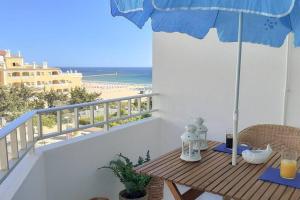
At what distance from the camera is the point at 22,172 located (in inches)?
85.0

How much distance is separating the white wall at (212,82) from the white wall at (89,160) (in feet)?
1.86

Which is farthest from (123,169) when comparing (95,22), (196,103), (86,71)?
(86,71)

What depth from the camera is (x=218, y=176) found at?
6.18 ft

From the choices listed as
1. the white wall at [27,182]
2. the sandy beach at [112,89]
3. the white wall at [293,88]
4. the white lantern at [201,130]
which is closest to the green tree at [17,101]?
the sandy beach at [112,89]

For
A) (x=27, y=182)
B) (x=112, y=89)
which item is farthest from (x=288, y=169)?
(x=112, y=89)

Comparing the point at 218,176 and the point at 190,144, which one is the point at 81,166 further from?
the point at 218,176

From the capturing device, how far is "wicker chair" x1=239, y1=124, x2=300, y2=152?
2766mm

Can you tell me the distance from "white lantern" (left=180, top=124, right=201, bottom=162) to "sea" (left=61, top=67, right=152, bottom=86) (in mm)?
37566

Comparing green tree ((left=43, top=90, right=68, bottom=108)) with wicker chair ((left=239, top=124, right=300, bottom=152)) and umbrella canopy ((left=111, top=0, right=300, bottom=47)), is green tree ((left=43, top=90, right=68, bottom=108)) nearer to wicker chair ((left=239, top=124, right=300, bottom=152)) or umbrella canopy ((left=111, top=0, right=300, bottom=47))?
wicker chair ((left=239, top=124, right=300, bottom=152))

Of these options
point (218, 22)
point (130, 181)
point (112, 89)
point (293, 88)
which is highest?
point (218, 22)

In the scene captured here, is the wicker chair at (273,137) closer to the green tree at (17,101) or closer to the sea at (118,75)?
the green tree at (17,101)

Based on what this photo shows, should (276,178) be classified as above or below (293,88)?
below

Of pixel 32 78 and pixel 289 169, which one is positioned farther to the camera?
pixel 32 78

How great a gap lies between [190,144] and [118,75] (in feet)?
147
